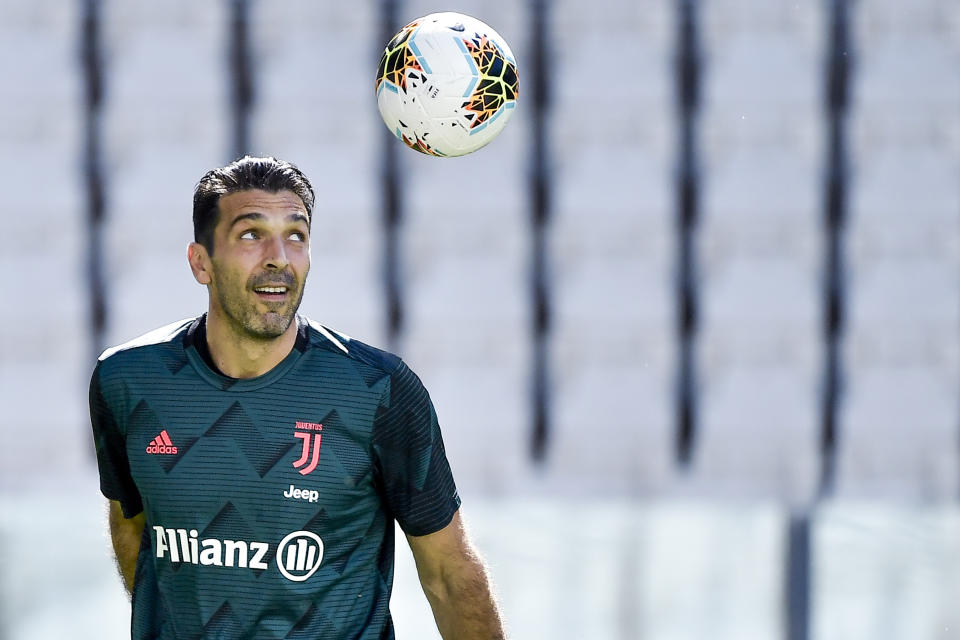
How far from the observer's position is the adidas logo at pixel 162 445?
2072 mm

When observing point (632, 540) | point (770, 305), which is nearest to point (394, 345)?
point (632, 540)

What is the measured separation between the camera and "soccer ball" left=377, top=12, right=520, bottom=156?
2881 millimetres

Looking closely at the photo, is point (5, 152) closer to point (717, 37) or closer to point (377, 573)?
point (717, 37)

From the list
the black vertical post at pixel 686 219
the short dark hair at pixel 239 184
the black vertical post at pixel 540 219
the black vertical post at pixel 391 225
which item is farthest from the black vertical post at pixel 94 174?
the short dark hair at pixel 239 184

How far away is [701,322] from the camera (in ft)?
16.2

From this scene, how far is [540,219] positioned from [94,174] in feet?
6.02

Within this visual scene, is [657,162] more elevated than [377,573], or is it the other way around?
[657,162]

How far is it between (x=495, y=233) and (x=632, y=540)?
1.35m

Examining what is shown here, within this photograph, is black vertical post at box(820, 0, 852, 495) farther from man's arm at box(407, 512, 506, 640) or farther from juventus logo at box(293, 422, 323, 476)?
juventus logo at box(293, 422, 323, 476)

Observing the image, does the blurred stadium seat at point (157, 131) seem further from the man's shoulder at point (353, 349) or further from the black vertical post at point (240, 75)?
the man's shoulder at point (353, 349)

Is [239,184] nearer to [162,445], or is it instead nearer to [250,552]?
[162,445]

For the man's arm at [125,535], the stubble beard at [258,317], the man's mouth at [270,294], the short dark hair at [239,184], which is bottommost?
the man's arm at [125,535]

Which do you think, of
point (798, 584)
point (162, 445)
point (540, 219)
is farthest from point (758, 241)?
point (162, 445)

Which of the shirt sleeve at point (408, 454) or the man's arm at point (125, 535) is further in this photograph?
the man's arm at point (125, 535)
